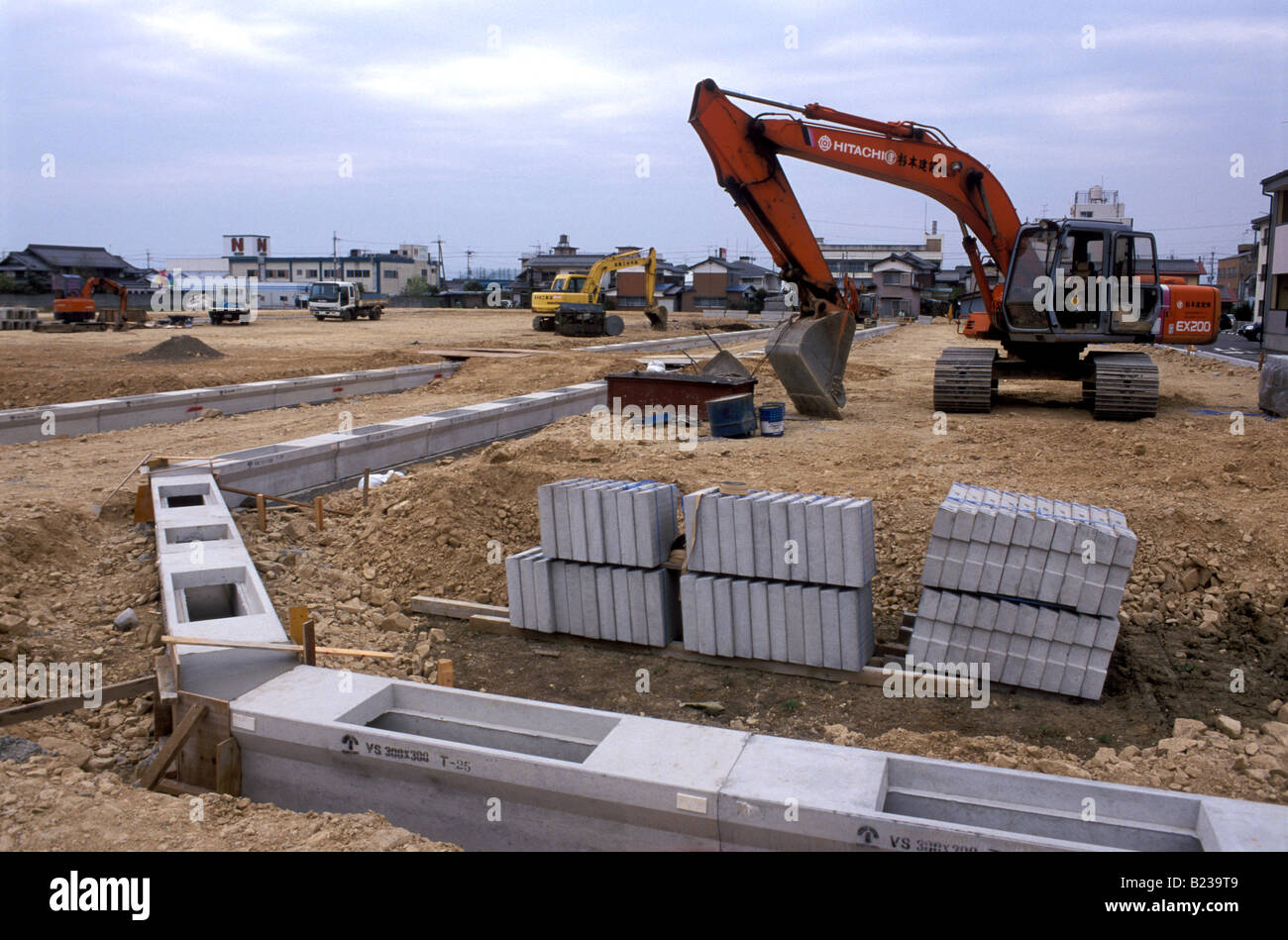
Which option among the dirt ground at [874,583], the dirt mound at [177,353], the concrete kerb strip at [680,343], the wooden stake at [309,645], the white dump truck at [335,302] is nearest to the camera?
the wooden stake at [309,645]

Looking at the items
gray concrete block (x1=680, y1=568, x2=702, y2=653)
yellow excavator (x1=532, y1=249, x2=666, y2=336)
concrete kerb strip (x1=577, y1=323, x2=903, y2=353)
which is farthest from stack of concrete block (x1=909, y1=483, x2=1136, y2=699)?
yellow excavator (x1=532, y1=249, x2=666, y2=336)

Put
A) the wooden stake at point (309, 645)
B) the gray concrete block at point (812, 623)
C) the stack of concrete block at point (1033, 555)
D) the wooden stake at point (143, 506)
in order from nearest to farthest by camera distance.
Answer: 1. the wooden stake at point (309, 645)
2. the stack of concrete block at point (1033, 555)
3. the gray concrete block at point (812, 623)
4. the wooden stake at point (143, 506)

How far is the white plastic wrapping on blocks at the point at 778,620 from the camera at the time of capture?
6.07m

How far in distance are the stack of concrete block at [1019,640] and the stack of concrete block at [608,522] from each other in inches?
71.9

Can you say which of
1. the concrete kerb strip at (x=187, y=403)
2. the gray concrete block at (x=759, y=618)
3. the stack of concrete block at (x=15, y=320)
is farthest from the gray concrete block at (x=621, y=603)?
the stack of concrete block at (x=15, y=320)

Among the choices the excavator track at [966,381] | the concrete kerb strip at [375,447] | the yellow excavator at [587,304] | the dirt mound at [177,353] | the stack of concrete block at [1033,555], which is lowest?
the stack of concrete block at [1033,555]

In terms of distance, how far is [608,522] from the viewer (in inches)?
260

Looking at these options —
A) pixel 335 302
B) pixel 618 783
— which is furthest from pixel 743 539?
pixel 335 302

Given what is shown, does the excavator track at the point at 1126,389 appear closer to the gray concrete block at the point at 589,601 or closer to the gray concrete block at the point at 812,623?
the gray concrete block at the point at 812,623

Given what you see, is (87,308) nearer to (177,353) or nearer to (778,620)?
(177,353)

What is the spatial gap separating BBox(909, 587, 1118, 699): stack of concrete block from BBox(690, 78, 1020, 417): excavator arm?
7283 millimetres

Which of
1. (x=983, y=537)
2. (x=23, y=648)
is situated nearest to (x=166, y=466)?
(x=23, y=648)
